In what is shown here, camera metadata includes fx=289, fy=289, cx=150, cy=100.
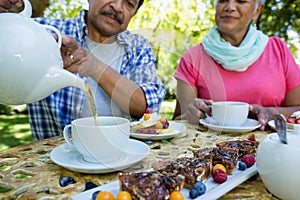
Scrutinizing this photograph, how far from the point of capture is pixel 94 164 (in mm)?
501

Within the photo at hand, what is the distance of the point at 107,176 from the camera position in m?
0.49

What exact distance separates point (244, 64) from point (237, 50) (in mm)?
61

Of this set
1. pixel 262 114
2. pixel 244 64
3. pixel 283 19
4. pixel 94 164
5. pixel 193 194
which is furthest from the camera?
pixel 283 19

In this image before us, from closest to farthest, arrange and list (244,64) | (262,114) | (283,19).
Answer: (262,114), (244,64), (283,19)

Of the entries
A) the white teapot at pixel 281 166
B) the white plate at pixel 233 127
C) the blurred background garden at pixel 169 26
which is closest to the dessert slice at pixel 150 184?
the white teapot at pixel 281 166

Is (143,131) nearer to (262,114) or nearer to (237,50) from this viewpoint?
(262,114)

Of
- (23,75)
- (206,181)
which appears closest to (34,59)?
(23,75)

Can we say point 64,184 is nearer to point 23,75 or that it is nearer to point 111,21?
point 23,75

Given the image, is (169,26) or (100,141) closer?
(100,141)

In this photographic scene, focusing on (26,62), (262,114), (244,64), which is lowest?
(262,114)

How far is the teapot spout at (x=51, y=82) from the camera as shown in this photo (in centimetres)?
A: 46

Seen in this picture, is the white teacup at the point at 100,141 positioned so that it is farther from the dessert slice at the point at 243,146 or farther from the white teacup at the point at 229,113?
the white teacup at the point at 229,113

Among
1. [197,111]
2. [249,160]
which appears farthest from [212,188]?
[197,111]

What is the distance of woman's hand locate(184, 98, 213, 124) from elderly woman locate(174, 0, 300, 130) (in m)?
0.15
